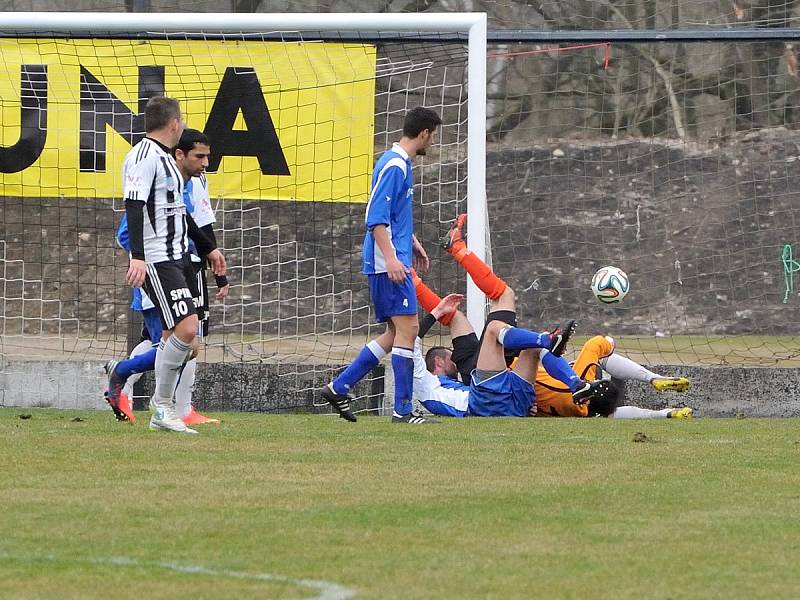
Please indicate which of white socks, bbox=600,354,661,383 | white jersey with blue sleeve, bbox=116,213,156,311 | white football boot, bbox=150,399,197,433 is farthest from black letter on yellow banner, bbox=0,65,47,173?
white socks, bbox=600,354,661,383

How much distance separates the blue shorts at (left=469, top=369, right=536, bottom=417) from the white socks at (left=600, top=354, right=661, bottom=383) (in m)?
0.87

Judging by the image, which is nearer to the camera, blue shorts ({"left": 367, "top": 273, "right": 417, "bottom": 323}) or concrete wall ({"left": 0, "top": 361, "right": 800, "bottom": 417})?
blue shorts ({"left": 367, "top": 273, "right": 417, "bottom": 323})

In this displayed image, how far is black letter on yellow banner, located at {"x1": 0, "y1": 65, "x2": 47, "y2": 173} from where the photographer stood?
1236 cm

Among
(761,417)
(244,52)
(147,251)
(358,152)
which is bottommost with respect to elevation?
(761,417)

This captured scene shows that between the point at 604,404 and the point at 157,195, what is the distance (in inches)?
156

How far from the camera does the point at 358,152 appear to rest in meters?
12.4

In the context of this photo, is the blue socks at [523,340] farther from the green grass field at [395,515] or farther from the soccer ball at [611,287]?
the green grass field at [395,515]

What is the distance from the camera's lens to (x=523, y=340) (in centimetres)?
1027

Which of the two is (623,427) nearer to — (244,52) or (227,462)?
(227,462)

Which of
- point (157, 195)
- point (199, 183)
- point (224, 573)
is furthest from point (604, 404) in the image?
point (224, 573)

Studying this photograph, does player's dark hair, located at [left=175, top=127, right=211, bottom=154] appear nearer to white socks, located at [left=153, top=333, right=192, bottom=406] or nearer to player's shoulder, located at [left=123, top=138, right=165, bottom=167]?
player's shoulder, located at [left=123, top=138, right=165, bottom=167]

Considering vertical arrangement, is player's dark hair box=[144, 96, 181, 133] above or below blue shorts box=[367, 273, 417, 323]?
above

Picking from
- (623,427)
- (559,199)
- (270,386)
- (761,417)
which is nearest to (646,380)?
(761,417)

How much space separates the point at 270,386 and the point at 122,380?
8.27 ft
